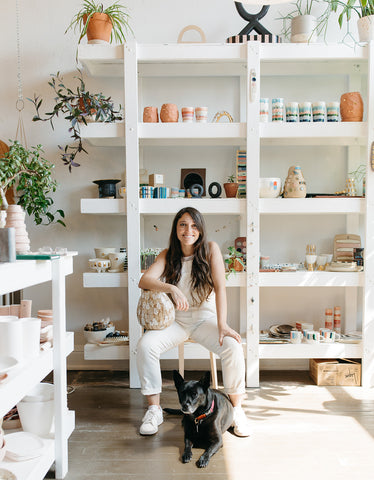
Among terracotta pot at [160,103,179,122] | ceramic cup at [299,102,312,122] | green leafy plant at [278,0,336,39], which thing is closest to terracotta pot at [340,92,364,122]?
ceramic cup at [299,102,312,122]

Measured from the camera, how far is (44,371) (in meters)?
1.61

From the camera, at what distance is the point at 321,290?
318 centimetres

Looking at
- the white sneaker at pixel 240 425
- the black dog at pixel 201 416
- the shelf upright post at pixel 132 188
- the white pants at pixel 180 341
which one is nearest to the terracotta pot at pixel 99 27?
the shelf upright post at pixel 132 188

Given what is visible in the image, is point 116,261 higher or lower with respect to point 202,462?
higher

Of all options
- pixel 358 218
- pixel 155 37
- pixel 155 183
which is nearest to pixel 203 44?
pixel 155 37

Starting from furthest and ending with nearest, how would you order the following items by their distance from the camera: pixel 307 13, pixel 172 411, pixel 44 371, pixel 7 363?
pixel 307 13 → pixel 172 411 → pixel 44 371 → pixel 7 363

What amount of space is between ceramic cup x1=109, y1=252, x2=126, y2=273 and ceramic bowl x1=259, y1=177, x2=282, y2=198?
3.30 ft

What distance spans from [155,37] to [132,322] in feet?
6.66

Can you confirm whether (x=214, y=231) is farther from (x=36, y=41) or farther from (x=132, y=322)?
(x=36, y=41)

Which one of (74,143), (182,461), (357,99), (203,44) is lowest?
(182,461)

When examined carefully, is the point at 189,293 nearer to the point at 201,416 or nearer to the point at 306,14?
the point at 201,416

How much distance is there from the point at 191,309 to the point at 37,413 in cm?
97

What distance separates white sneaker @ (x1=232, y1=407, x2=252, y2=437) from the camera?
209 cm

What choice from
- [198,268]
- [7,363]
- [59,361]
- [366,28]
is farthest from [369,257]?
[7,363]
